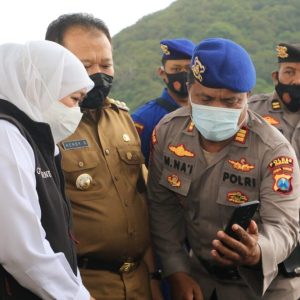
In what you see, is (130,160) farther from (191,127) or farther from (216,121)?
(216,121)

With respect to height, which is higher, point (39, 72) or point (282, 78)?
point (39, 72)

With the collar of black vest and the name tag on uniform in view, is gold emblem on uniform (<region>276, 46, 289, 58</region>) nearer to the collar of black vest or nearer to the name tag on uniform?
the name tag on uniform

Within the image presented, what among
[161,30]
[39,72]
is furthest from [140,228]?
[161,30]

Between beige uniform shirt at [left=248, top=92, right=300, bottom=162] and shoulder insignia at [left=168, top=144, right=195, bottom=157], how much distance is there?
4.25ft

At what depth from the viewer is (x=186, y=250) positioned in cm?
332

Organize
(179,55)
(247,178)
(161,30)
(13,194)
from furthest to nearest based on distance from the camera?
(161,30), (179,55), (247,178), (13,194)

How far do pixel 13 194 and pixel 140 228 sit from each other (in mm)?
1117

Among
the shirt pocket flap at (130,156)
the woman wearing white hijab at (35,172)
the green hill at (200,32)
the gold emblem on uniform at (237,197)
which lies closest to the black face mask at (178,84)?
the shirt pocket flap at (130,156)

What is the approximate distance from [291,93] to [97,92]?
1998mm

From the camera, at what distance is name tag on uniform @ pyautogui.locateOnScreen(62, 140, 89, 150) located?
10.1 ft

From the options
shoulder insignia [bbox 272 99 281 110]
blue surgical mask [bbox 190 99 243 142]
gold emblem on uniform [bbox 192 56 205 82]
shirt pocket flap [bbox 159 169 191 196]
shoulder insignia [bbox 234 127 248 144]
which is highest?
gold emblem on uniform [bbox 192 56 205 82]

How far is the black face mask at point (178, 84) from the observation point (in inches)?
178

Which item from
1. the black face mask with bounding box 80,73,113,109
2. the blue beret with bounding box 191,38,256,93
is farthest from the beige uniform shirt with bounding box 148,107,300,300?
the black face mask with bounding box 80,73,113,109

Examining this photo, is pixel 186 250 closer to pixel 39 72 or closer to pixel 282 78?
pixel 39 72
